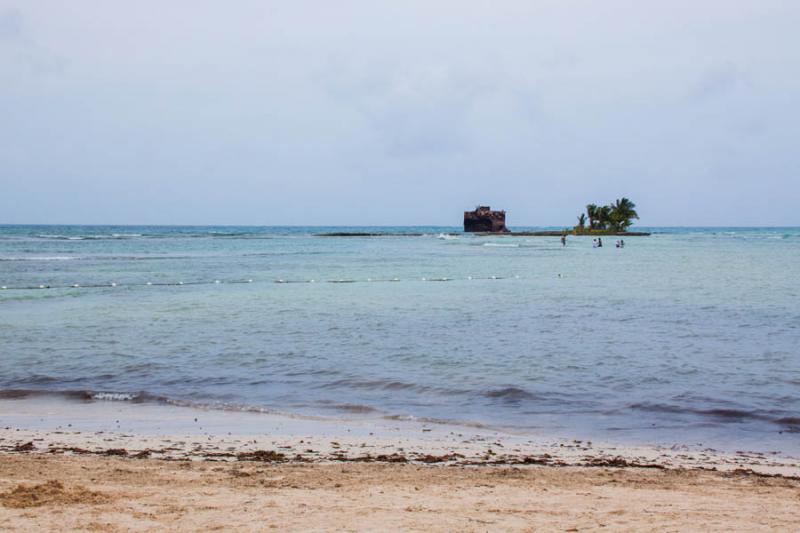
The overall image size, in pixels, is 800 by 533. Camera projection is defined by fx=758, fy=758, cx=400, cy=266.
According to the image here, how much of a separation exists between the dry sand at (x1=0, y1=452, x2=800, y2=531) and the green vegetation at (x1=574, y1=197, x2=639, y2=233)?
139523 millimetres

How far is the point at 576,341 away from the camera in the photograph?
52.6 feet

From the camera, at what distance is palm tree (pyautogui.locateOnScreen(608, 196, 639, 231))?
14188cm

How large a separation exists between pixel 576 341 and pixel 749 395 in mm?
5321

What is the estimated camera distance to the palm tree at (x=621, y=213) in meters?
142

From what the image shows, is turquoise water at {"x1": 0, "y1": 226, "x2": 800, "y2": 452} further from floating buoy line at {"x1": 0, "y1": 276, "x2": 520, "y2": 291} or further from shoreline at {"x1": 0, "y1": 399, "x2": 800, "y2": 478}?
floating buoy line at {"x1": 0, "y1": 276, "x2": 520, "y2": 291}

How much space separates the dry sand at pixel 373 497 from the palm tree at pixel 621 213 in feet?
460

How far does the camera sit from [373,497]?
6172 mm

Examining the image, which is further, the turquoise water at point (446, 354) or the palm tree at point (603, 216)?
the palm tree at point (603, 216)

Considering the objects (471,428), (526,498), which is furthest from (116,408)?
(526,498)

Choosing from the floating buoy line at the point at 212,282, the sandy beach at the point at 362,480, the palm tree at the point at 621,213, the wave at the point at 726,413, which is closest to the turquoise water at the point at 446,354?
the wave at the point at 726,413

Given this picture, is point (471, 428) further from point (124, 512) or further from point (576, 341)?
point (576, 341)

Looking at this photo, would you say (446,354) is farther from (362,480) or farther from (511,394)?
(362,480)

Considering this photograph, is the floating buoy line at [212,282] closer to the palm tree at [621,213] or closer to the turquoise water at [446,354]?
the turquoise water at [446,354]

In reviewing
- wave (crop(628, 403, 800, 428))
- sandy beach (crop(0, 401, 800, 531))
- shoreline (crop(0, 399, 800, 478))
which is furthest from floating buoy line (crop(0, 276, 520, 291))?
wave (crop(628, 403, 800, 428))
